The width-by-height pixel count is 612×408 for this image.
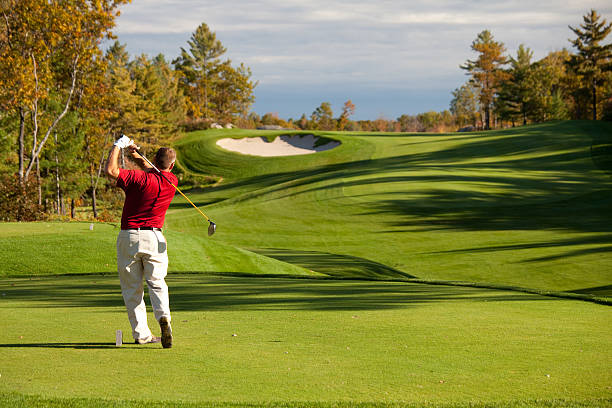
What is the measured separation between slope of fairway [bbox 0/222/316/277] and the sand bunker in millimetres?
40704

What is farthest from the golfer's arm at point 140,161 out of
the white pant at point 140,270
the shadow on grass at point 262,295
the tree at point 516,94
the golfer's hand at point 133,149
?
the tree at point 516,94

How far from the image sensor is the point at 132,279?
6254 millimetres

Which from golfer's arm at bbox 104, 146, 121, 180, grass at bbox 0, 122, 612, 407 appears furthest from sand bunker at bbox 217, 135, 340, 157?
golfer's arm at bbox 104, 146, 121, 180

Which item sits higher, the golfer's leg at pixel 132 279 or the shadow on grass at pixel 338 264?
A: the golfer's leg at pixel 132 279

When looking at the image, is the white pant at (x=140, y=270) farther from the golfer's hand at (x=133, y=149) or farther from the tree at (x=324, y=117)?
the tree at (x=324, y=117)

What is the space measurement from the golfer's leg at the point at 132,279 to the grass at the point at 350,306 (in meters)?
0.37

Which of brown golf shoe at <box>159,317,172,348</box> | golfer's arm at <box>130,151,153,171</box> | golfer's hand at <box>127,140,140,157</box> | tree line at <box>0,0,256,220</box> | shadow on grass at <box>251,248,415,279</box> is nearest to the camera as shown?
brown golf shoe at <box>159,317,172,348</box>

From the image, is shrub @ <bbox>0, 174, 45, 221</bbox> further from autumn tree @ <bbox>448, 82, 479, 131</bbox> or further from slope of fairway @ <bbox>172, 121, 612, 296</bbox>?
autumn tree @ <bbox>448, 82, 479, 131</bbox>

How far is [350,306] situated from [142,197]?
397 centimetres

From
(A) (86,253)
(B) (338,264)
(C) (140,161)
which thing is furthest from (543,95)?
(C) (140,161)

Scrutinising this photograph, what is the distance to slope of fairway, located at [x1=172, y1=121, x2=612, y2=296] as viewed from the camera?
19250mm

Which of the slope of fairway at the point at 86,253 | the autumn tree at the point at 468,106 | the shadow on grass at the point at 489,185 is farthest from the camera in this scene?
the autumn tree at the point at 468,106

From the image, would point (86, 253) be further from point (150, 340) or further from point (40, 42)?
point (40, 42)

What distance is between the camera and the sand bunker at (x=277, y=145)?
2357 inches
